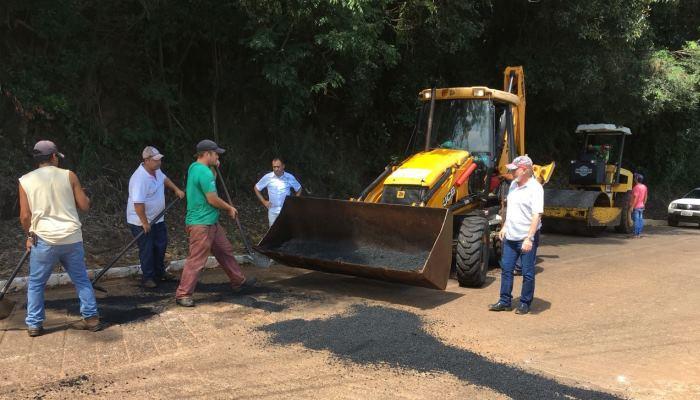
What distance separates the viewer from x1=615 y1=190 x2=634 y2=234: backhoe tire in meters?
14.0

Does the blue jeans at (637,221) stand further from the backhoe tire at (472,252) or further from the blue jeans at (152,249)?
the blue jeans at (152,249)

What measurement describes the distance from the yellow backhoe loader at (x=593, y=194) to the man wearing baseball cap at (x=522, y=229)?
744 centimetres

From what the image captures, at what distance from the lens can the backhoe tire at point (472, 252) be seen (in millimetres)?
6867

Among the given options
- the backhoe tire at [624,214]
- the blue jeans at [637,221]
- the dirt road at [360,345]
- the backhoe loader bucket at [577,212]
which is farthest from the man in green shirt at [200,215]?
the backhoe tire at [624,214]

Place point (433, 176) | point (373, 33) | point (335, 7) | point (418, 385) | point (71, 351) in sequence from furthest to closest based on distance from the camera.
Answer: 1. point (373, 33)
2. point (335, 7)
3. point (433, 176)
4. point (71, 351)
5. point (418, 385)

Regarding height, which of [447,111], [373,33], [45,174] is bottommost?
[45,174]

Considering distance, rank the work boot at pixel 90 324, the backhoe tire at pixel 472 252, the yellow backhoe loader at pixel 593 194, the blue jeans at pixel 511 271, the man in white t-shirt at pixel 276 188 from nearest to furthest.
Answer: the work boot at pixel 90 324 < the blue jeans at pixel 511 271 < the backhoe tire at pixel 472 252 < the man in white t-shirt at pixel 276 188 < the yellow backhoe loader at pixel 593 194

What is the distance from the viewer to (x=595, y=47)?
42.2 ft

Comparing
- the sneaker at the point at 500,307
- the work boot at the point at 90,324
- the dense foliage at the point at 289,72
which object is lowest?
the work boot at the point at 90,324

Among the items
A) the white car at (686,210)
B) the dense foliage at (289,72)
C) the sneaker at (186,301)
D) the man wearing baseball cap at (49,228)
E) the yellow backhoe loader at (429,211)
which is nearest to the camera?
the man wearing baseball cap at (49,228)

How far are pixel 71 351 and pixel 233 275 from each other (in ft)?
6.95

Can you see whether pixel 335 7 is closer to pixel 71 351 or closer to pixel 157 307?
pixel 157 307

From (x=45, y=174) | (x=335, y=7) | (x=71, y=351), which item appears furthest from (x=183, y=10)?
(x=71, y=351)

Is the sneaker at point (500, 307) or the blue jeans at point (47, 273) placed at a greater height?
the blue jeans at point (47, 273)
